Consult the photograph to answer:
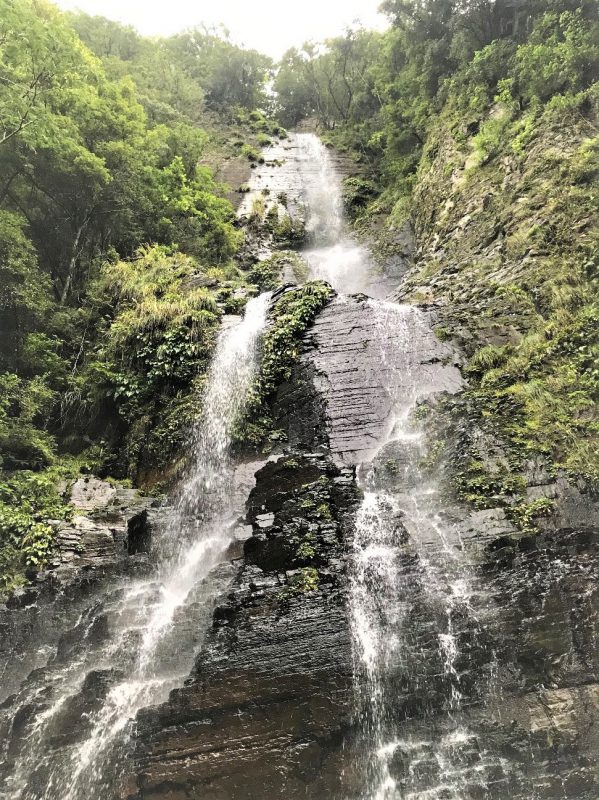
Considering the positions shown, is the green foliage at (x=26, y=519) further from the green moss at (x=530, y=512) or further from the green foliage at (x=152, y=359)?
the green moss at (x=530, y=512)

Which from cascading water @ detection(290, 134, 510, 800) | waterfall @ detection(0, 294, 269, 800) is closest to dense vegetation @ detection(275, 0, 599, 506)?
cascading water @ detection(290, 134, 510, 800)

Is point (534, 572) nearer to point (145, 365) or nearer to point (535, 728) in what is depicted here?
point (535, 728)

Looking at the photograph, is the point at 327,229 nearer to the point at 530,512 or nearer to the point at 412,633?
the point at 530,512

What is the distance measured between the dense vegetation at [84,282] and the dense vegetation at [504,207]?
20.7ft

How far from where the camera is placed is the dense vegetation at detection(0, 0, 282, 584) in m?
10.6

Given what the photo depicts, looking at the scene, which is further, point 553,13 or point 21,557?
point 553,13

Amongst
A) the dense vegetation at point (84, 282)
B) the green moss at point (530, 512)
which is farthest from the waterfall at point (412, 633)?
the dense vegetation at point (84, 282)

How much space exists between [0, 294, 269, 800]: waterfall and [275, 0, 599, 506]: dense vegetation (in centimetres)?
454

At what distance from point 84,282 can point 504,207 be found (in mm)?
11689

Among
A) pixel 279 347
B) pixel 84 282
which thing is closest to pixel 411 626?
pixel 279 347

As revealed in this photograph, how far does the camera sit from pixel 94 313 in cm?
1358

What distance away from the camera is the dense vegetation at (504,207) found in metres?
8.28

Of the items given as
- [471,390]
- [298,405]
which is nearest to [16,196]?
[298,405]

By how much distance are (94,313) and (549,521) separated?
469 inches
